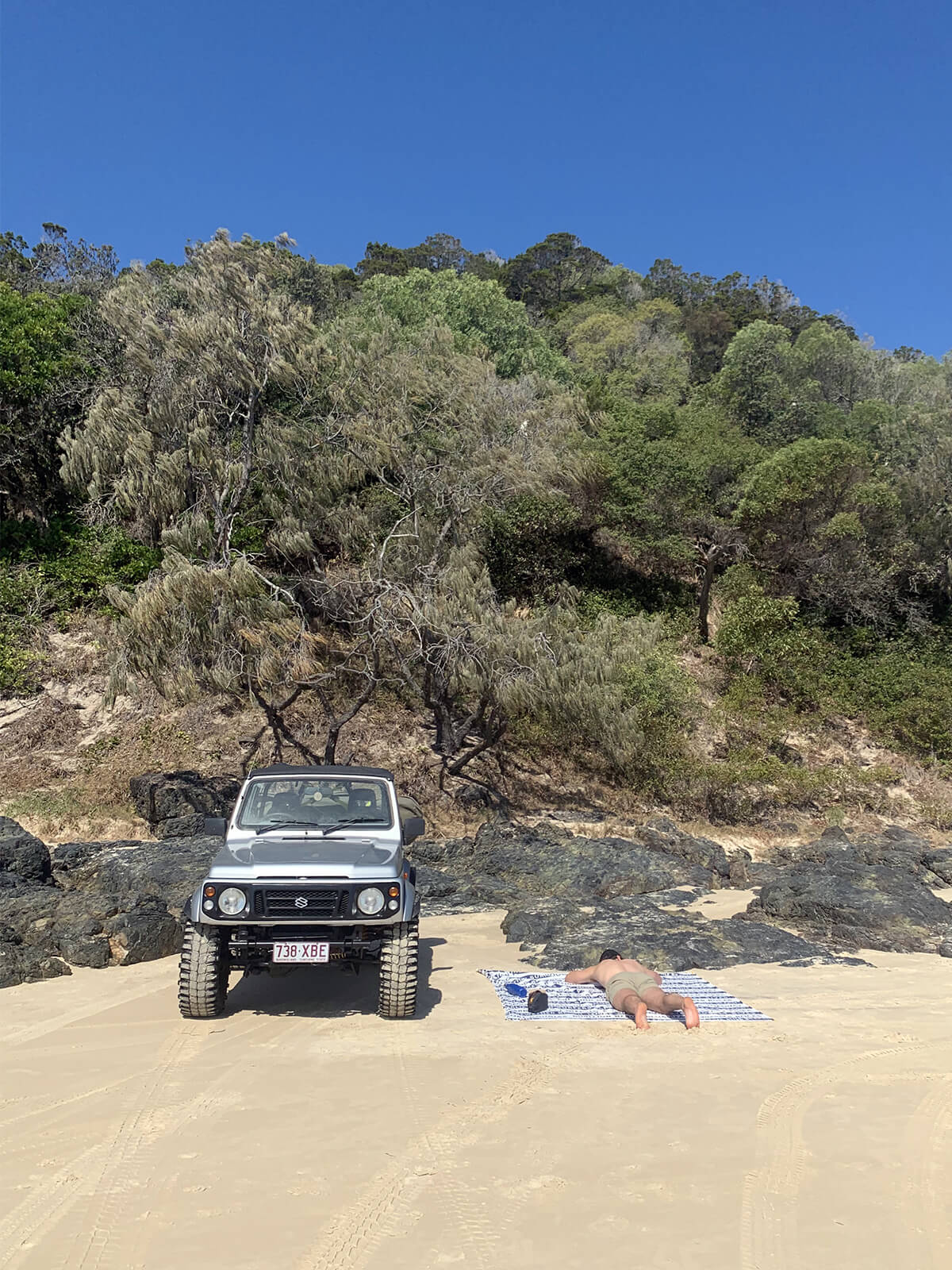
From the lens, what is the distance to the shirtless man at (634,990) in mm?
6945

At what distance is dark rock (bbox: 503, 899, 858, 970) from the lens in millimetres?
9078

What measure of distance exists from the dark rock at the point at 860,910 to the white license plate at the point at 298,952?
639cm

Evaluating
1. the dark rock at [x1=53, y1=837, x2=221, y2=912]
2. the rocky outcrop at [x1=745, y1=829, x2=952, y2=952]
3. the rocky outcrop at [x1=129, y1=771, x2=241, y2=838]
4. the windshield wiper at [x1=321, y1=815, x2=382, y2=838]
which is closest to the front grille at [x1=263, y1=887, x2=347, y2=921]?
the windshield wiper at [x1=321, y1=815, x2=382, y2=838]

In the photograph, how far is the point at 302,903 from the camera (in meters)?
6.79

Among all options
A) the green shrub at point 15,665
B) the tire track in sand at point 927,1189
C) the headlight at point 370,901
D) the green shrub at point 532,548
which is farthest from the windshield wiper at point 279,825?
the green shrub at point 532,548

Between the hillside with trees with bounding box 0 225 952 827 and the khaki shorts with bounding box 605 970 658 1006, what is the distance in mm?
9379

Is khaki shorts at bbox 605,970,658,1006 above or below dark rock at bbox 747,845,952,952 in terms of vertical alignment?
above

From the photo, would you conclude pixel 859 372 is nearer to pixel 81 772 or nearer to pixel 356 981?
pixel 81 772

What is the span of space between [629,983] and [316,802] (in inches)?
119

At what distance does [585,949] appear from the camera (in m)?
9.10

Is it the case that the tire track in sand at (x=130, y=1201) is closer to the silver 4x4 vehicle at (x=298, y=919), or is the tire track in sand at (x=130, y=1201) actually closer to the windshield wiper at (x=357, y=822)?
the silver 4x4 vehicle at (x=298, y=919)

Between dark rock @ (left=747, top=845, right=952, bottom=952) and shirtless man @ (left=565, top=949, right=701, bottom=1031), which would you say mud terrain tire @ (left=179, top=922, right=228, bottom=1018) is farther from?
dark rock @ (left=747, top=845, right=952, bottom=952)

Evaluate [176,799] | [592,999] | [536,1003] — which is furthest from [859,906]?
[176,799]

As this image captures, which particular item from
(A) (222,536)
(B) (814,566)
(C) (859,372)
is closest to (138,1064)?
(A) (222,536)
